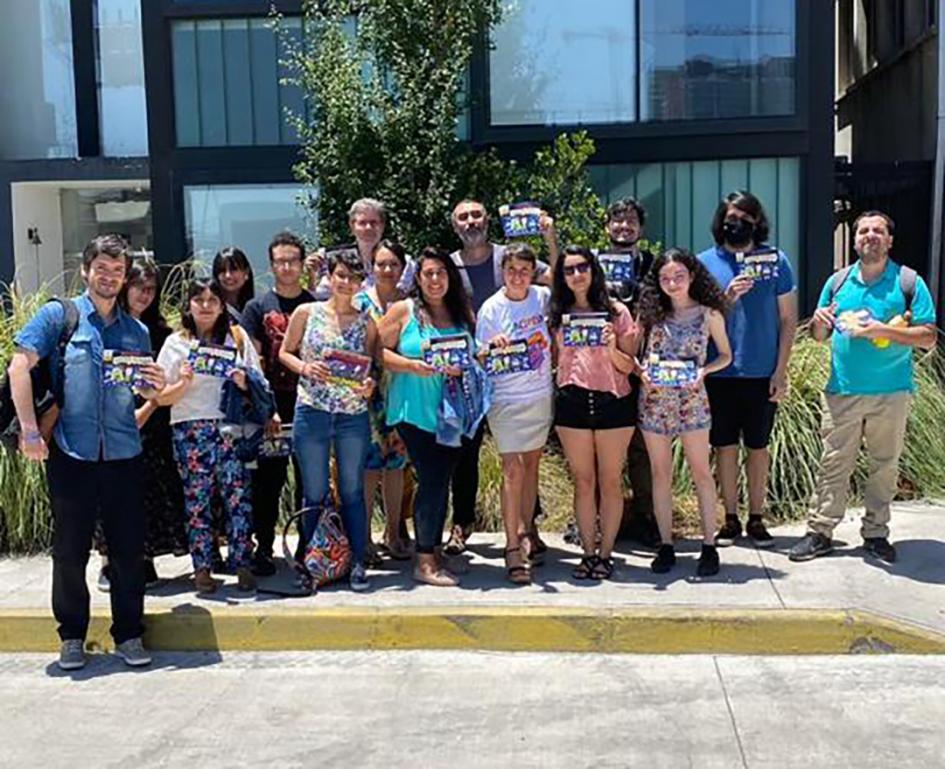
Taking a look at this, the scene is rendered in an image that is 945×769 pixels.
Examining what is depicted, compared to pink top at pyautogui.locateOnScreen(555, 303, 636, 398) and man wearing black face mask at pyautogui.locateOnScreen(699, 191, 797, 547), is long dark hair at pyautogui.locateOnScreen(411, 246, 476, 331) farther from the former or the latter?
man wearing black face mask at pyautogui.locateOnScreen(699, 191, 797, 547)

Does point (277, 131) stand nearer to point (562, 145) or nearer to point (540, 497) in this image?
point (562, 145)

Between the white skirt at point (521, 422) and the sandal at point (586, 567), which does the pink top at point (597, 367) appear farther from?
the sandal at point (586, 567)

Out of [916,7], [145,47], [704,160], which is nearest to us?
[704,160]

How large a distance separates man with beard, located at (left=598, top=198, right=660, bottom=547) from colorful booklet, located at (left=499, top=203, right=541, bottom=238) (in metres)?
0.45

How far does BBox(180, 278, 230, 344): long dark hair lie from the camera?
6.00m

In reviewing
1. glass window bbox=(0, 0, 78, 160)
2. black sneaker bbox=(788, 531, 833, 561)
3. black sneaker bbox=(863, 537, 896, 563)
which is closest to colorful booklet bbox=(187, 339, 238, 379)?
black sneaker bbox=(788, 531, 833, 561)

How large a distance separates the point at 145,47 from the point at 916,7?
962 cm

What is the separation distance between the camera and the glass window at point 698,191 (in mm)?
10914

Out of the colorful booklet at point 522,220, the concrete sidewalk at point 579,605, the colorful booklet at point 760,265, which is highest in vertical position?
the colorful booklet at point 522,220

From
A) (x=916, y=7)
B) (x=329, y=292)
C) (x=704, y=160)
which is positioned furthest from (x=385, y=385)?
(x=916, y=7)

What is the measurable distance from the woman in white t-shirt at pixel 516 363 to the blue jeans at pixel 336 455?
77 centimetres

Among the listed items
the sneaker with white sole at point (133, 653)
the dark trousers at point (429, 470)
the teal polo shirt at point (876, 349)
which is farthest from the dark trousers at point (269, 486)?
the teal polo shirt at point (876, 349)

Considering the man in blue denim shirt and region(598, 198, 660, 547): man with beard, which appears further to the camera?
region(598, 198, 660, 547): man with beard

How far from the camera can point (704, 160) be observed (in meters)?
10.9
